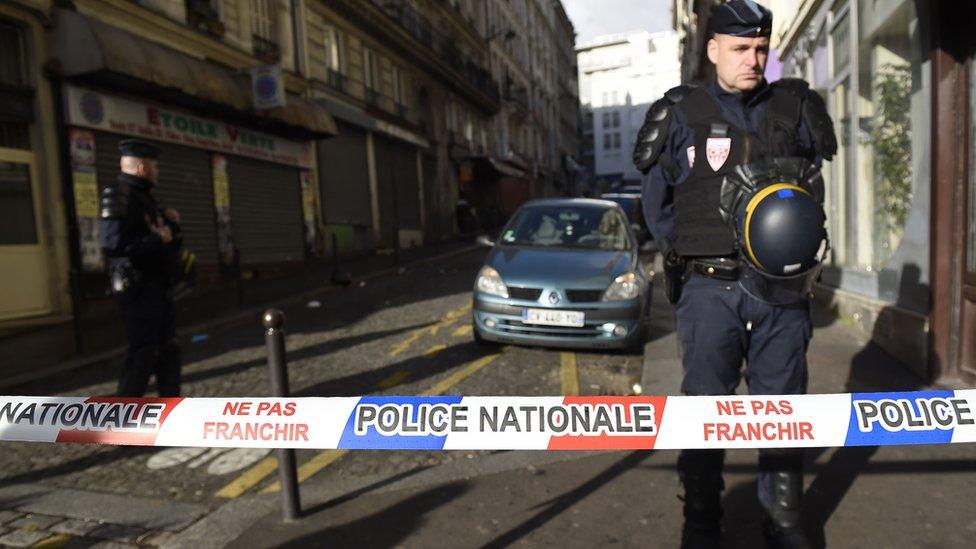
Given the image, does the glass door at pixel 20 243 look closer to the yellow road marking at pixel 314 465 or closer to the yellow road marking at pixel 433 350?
the yellow road marking at pixel 433 350

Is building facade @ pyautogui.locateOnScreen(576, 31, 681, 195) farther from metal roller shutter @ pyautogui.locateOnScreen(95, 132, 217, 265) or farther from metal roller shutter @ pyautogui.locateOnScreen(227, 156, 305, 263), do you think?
metal roller shutter @ pyautogui.locateOnScreen(95, 132, 217, 265)

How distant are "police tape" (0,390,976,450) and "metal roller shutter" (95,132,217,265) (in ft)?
33.0

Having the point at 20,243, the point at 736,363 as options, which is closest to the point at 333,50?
the point at 20,243

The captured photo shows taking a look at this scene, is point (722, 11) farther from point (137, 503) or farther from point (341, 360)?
point (341, 360)

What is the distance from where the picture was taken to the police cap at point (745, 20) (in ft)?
7.25

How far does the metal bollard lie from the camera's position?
260cm

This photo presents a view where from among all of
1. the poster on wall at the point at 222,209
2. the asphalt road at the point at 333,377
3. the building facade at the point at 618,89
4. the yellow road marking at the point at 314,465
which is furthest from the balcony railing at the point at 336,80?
the building facade at the point at 618,89

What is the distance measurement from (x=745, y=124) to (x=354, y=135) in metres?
18.3

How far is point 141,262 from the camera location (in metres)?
3.99

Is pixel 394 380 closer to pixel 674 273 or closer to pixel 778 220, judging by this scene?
pixel 674 273

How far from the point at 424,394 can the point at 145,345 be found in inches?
77.9

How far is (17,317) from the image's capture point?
29.2 feet

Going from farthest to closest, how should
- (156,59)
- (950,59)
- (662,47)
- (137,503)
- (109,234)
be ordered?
(662,47), (156,59), (950,59), (109,234), (137,503)

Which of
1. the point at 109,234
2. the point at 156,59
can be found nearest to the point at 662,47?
the point at 156,59
